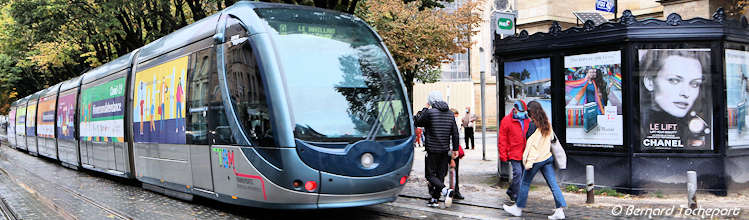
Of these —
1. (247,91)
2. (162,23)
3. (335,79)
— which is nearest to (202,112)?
(247,91)

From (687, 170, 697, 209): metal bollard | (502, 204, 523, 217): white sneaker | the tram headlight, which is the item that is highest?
the tram headlight

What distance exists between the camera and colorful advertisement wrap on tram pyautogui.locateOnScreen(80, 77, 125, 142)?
494 inches

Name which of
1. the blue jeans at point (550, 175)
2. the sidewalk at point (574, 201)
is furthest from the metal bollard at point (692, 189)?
the blue jeans at point (550, 175)

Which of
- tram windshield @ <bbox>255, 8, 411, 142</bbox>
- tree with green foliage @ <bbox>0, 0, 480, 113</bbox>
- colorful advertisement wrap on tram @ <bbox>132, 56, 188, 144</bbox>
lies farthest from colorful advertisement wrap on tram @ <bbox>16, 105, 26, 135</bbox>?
tram windshield @ <bbox>255, 8, 411, 142</bbox>

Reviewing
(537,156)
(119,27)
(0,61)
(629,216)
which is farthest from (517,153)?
(0,61)

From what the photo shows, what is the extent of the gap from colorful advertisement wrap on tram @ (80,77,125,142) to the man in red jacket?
7951mm

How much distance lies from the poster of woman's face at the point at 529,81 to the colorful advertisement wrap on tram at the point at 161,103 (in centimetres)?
554

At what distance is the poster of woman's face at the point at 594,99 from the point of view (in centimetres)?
938

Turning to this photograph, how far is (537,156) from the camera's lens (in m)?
7.39

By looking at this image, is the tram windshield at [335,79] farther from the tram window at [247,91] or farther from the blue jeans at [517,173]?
the blue jeans at [517,173]

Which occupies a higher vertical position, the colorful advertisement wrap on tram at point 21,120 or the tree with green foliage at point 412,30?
the tree with green foliage at point 412,30

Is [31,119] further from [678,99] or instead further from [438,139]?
[678,99]

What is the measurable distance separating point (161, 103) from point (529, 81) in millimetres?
6243

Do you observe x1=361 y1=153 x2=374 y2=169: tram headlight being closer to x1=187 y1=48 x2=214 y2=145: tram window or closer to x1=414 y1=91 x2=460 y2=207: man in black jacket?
x1=414 y1=91 x2=460 y2=207: man in black jacket
